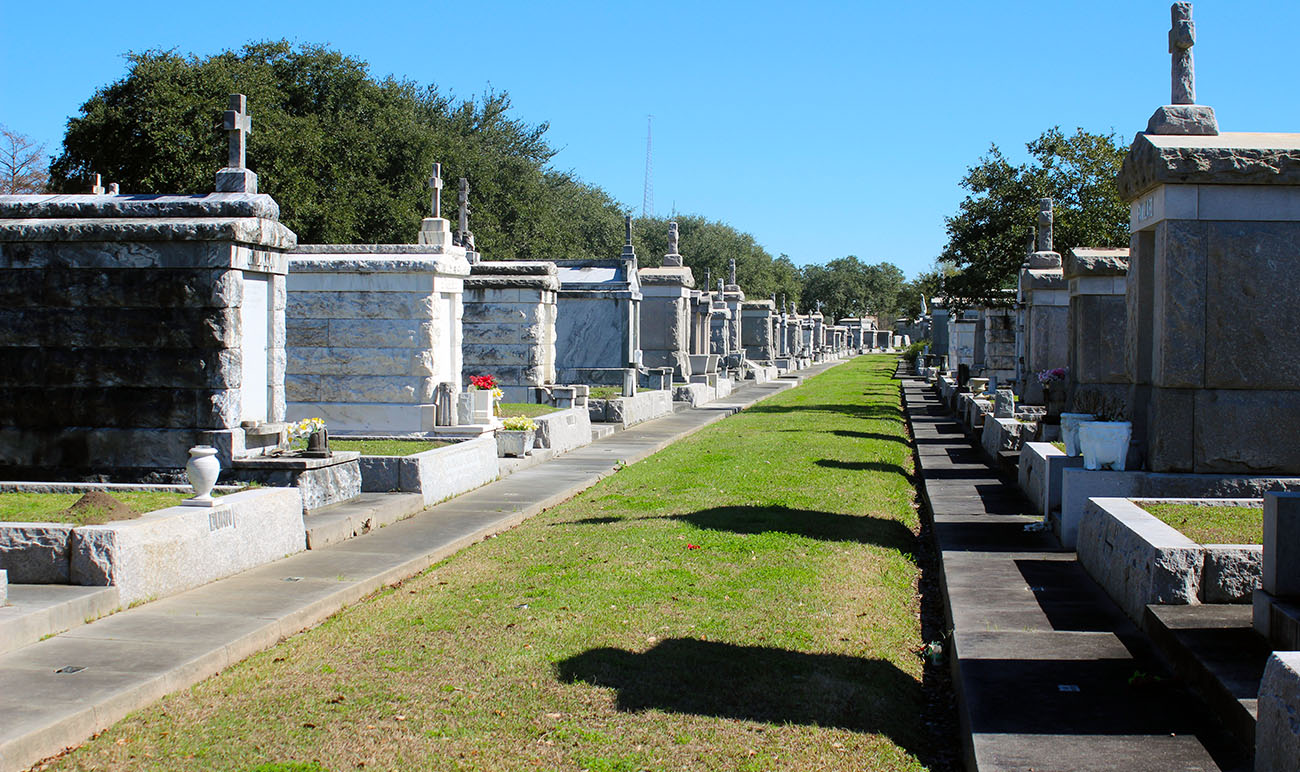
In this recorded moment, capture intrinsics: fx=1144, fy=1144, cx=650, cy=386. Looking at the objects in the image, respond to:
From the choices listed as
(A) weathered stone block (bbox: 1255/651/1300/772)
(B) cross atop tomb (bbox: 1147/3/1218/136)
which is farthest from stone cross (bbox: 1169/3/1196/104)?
(A) weathered stone block (bbox: 1255/651/1300/772)

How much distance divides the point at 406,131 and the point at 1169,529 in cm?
3879

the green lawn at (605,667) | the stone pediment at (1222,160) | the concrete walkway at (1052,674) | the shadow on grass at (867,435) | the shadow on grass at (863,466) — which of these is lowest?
the green lawn at (605,667)

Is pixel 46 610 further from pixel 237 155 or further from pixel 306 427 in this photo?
pixel 237 155

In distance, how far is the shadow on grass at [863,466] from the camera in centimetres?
1502

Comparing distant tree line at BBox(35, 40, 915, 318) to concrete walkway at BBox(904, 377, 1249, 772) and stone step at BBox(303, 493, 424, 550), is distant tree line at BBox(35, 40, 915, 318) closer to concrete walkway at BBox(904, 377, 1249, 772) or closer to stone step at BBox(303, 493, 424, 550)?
stone step at BBox(303, 493, 424, 550)

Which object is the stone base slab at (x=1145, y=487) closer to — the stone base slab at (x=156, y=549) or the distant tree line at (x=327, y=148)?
the stone base slab at (x=156, y=549)

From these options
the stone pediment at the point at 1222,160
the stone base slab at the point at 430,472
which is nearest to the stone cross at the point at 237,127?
the stone base slab at the point at 430,472

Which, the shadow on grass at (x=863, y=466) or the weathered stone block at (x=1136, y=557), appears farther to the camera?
the shadow on grass at (x=863, y=466)

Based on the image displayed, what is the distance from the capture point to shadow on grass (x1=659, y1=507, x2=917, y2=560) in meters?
10.1

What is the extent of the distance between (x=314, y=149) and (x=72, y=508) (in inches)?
1217

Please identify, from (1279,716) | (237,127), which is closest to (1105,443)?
(1279,716)

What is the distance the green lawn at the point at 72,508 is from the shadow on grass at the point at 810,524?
4.50 m

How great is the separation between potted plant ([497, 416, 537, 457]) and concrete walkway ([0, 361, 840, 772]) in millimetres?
3576

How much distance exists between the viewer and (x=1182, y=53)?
905 centimetres
